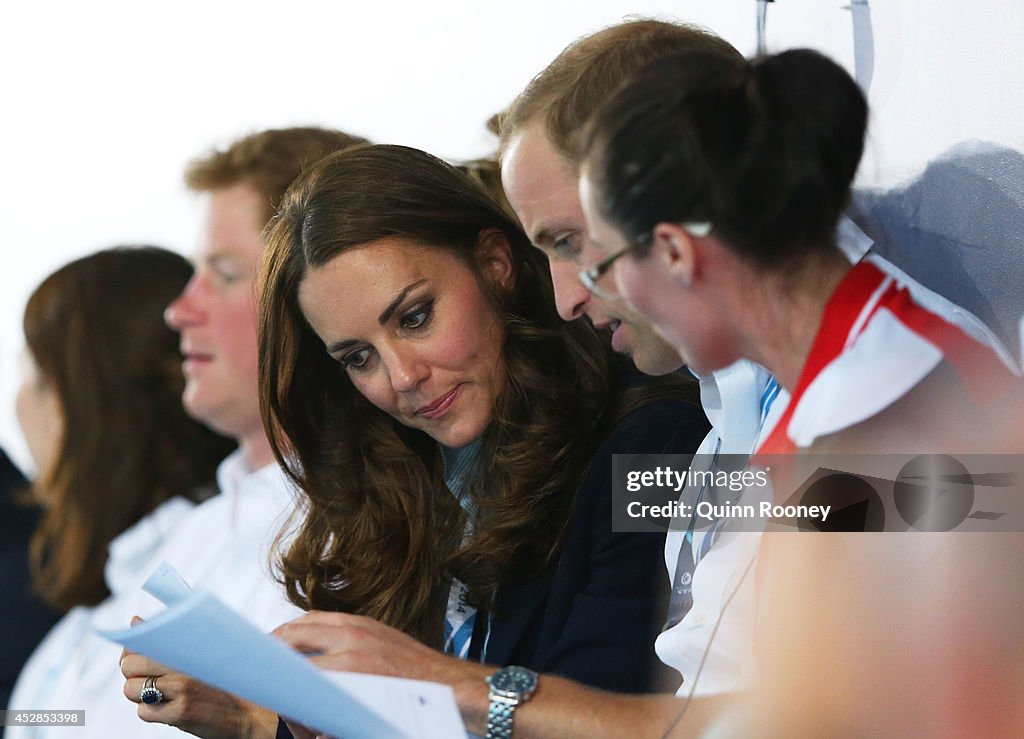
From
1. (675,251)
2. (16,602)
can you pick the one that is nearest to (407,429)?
(675,251)

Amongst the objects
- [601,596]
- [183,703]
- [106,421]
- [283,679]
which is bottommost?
[106,421]

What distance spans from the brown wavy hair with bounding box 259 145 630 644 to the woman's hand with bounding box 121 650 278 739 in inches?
6.2

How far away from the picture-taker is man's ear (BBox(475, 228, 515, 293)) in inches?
59.9

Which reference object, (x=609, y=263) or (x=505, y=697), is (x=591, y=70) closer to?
(x=609, y=263)

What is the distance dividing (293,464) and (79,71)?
1.58 meters

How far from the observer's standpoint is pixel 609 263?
37.1 inches

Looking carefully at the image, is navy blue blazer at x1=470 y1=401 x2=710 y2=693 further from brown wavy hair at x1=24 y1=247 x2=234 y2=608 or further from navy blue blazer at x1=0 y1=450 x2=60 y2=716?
navy blue blazer at x1=0 y1=450 x2=60 y2=716

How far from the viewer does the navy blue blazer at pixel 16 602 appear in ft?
8.77

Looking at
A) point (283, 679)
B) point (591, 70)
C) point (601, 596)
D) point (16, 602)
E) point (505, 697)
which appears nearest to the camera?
point (283, 679)

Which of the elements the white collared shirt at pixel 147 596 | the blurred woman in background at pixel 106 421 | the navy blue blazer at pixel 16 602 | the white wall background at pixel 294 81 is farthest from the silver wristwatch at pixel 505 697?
the navy blue blazer at pixel 16 602

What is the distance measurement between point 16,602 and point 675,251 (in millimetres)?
2201

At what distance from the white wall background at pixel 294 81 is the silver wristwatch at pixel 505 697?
64 centimetres

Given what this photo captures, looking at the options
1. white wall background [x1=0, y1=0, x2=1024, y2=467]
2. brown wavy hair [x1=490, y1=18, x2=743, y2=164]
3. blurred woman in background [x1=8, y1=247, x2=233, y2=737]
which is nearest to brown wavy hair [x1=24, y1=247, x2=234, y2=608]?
blurred woman in background [x1=8, y1=247, x2=233, y2=737]

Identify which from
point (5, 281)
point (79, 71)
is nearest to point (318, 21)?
point (79, 71)
